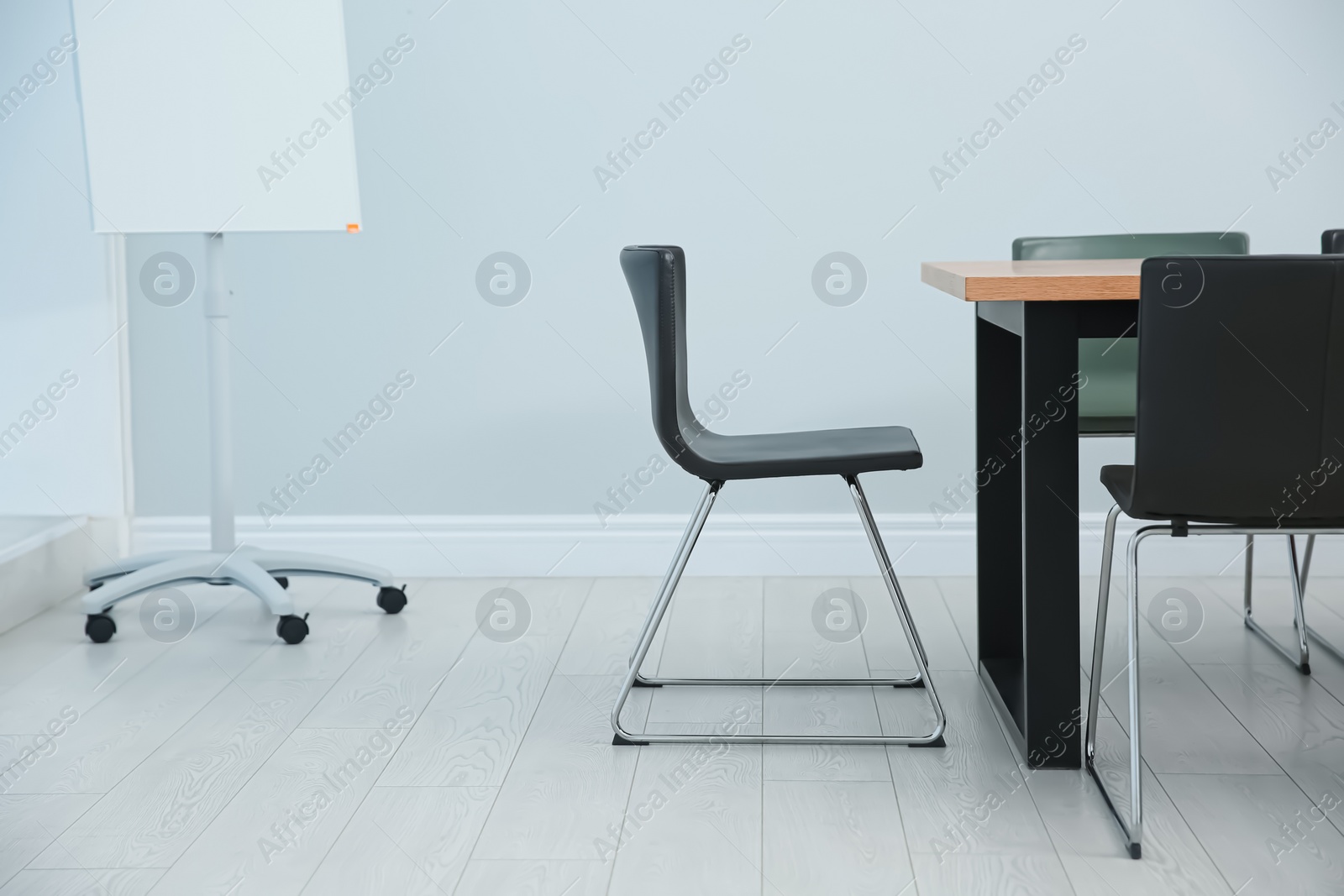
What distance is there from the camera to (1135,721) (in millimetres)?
1500

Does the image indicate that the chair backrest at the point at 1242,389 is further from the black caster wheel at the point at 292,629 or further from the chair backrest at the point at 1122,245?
the black caster wheel at the point at 292,629

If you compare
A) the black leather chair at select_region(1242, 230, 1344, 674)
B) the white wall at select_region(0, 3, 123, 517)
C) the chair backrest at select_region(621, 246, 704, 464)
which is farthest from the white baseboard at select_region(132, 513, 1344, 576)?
the chair backrest at select_region(621, 246, 704, 464)

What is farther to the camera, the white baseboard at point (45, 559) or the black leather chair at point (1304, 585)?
the white baseboard at point (45, 559)

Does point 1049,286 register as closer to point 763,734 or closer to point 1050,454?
point 1050,454

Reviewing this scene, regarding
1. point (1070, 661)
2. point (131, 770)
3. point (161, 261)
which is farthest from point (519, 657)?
point (161, 261)

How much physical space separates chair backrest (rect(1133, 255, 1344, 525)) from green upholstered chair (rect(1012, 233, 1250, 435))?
34.4 inches

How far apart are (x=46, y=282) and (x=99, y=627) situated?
0.99 metres

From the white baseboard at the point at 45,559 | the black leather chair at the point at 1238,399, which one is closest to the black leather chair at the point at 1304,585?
the black leather chair at the point at 1238,399

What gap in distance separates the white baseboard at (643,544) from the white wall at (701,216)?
0.04m

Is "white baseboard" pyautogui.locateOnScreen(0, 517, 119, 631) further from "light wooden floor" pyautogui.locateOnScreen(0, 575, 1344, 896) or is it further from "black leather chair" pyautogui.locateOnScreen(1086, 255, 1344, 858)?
"black leather chair" pyautogui.locateOnScreen(1086, 255, 1344, 858)

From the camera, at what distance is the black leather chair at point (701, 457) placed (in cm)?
177

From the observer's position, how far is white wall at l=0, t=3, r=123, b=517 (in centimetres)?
287

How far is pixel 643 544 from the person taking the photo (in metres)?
2.95

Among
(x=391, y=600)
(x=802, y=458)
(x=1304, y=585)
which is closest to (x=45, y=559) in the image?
(x=391, y=600)
